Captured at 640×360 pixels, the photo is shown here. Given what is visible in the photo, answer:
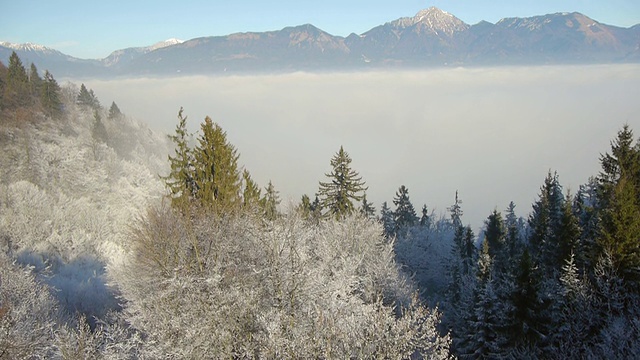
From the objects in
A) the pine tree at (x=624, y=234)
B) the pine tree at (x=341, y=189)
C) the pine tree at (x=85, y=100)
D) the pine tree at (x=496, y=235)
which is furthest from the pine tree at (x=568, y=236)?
the pine tree at (x=85, y=100)

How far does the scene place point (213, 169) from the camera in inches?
902

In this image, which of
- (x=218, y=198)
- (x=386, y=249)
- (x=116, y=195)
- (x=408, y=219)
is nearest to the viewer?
(x=218, y=198)

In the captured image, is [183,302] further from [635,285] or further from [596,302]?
[635,285]

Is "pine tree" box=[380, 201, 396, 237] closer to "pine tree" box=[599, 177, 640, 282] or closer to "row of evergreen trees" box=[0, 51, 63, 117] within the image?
"pine tree" box=[599, 177, 640, 282]

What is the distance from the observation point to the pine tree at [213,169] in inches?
885

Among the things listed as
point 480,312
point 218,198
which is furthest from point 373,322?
point 218,198

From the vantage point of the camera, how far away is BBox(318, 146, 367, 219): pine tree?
3275cm

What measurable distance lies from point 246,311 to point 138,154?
8593cm

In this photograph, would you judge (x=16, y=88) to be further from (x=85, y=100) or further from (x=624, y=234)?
(x=624, y=234)

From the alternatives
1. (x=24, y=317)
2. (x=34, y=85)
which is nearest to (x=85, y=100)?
(x=34, y=85)

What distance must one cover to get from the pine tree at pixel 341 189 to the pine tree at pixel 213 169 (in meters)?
11.4

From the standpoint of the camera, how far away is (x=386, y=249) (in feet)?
96.0

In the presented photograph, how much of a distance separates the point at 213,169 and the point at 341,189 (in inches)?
523

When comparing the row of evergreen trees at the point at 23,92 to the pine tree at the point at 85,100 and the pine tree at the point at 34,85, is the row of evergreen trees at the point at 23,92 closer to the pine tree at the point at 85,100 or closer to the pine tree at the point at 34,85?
the pine tree at the point at 34,85
